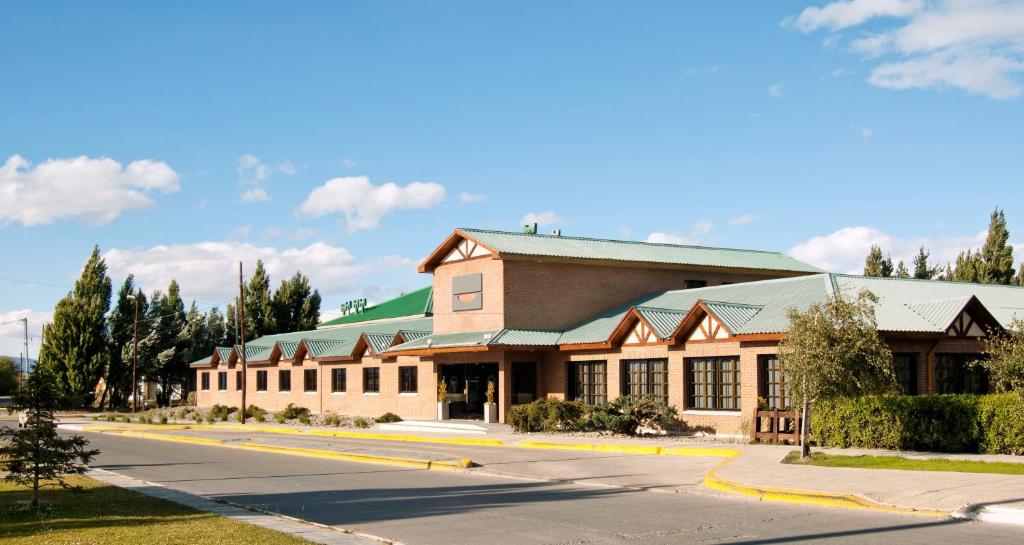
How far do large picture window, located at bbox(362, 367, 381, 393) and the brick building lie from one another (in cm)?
9

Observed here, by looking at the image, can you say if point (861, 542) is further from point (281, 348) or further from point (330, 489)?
point (281, 348)

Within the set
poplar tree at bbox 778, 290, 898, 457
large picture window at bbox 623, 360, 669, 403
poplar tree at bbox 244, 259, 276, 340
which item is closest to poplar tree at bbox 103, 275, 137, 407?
poplar tree at bbox 244, 259, 276, 340

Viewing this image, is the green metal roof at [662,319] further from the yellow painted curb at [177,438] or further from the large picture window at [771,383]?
the yellow painted curb at [177,438]

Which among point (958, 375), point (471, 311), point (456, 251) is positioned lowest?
point (958, 375)

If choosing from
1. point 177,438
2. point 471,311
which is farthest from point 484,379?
point 177,438

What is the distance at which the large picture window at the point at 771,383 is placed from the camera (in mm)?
27688

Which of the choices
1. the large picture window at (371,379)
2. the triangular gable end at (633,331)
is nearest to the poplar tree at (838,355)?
the triangular gable end at (633,331)

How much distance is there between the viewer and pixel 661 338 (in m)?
31.4

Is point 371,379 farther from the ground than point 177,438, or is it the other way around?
point 371,379

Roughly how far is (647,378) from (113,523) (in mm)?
22285

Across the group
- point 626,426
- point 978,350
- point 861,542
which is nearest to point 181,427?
point 626,426

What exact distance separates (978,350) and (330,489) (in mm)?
20815

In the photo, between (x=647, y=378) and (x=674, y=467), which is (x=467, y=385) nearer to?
(x=647, y=378)

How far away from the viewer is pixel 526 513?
14453 mm
